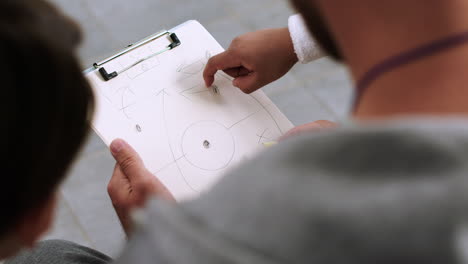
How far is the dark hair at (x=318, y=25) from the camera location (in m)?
0.43

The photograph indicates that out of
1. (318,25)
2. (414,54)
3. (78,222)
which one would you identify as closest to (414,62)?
(414,54)

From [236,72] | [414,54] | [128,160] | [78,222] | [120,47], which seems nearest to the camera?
Result: [414,54]

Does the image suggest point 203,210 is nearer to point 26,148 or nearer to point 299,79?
point 26,148

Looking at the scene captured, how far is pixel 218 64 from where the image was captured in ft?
2.82

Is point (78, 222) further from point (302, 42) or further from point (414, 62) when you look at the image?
point (414, 62)

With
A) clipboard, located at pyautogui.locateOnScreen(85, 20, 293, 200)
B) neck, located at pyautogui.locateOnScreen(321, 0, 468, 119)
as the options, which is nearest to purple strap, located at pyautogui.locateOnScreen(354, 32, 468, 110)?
neck, located at pyautogui.locateOnScreen(321, 0, 468, 119)

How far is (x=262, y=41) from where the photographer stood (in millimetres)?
842

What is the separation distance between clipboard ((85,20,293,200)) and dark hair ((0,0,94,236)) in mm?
348

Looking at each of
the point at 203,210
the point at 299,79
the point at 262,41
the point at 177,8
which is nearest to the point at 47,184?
the point at 203,210

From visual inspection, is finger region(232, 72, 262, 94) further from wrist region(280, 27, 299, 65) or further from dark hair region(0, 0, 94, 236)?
dark hair region(0, 0, 94, 236)

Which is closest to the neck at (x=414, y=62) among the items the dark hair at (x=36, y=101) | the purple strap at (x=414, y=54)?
the purple strap at (x=414, y=54)

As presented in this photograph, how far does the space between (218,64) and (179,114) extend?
0.11 metres

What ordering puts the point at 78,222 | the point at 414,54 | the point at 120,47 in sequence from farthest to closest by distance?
the point at 120,47, the point at 78,222, the point at 414,54

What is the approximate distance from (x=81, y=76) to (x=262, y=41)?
0.46 meters
